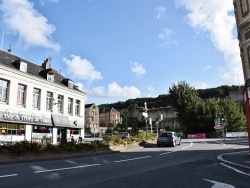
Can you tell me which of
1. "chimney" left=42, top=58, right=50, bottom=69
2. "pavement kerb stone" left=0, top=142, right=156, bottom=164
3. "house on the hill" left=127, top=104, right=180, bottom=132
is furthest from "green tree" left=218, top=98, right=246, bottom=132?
"pavement kerb stone" left=0, top=142, right=156, bottom=164

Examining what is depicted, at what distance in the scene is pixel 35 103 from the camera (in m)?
33.4

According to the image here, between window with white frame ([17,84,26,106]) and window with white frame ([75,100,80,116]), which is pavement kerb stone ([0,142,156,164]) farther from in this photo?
window with white frame ([75,100,80,116])

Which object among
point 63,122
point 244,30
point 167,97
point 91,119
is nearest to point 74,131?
point 63,122

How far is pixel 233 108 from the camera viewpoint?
64.7 meters

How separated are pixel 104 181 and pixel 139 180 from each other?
1.14 m

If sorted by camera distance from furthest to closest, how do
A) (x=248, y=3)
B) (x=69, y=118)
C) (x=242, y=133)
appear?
(x=242, y=133), (x=69, y=118), (x=248, y=3)

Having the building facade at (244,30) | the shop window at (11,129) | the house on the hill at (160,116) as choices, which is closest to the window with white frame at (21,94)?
the shop window at (11,129)

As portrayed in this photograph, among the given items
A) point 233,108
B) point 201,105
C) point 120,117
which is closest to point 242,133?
point 233,108

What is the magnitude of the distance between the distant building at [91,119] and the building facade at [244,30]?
83.0m

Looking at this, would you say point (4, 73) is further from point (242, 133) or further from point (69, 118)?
point (242, 133)

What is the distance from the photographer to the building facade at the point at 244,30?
17.1m

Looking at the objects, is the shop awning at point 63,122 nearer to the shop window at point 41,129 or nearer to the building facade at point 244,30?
the shop window at point 41,129

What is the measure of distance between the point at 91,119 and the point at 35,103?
217 feet

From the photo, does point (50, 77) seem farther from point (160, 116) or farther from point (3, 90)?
point (160, 116)
